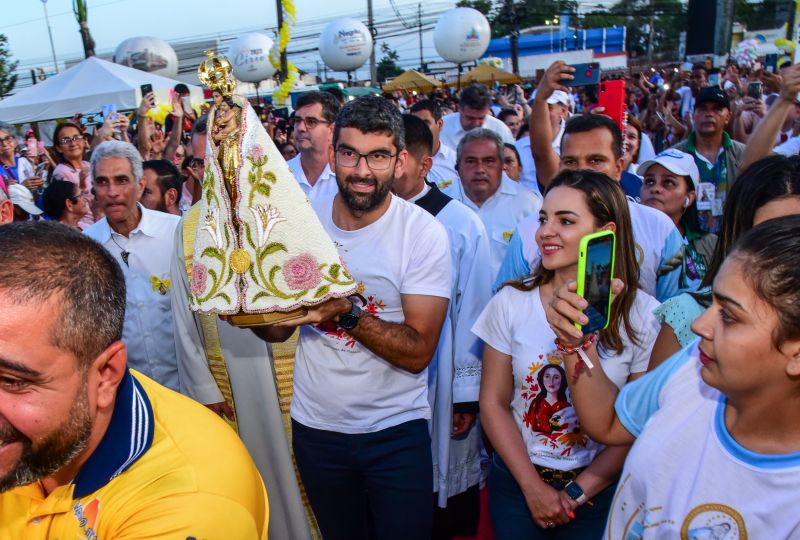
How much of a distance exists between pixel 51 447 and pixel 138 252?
8.28ft

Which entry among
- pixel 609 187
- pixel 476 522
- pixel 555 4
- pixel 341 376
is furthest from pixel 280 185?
pixel 555 4

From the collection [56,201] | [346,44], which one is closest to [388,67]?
[346,44]

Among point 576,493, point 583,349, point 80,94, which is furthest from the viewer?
point 80,94

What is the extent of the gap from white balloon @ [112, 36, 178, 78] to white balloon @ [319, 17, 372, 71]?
7.87m

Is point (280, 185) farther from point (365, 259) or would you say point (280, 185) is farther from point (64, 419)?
point (64, 419)

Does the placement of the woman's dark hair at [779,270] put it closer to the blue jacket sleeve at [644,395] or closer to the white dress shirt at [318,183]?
the blue jacket sleeve at [644,395]

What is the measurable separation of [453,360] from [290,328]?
3.89 feet

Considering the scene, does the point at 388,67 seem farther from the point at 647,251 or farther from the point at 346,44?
the point at 647,251

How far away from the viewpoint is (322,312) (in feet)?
7.00

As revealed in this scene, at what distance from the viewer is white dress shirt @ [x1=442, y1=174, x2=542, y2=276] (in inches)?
174

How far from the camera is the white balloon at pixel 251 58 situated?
22172 mm

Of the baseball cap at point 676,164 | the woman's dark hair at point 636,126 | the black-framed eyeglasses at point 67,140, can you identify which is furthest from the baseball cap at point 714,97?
the black-framed eyeglasses at point 67,140

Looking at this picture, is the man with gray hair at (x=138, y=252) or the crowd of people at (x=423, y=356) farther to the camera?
the man with gray hair at (x=138, y=252)

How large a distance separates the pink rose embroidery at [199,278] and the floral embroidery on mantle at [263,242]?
1.3 inches
